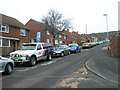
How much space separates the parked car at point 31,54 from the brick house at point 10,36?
30.2 ft

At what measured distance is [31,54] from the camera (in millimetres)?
9602

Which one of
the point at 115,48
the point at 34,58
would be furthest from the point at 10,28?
the point at 115,48

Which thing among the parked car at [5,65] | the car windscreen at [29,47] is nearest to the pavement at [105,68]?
the car windscreen at [29,47]

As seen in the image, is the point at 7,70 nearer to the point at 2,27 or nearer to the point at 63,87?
the point at 63,87

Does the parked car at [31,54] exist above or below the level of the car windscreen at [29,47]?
below

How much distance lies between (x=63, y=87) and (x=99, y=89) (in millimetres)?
1389

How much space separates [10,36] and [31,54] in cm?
1315

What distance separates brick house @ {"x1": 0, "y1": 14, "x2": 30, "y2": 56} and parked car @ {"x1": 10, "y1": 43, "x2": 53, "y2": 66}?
919 centimetres

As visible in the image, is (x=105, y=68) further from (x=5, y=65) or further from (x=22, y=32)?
(x=22, y=32)

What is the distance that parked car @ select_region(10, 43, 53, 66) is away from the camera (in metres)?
9.23

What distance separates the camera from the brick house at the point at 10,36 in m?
18.9

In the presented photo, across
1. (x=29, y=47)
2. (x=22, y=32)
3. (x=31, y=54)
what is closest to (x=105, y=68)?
(x=31, y=54)

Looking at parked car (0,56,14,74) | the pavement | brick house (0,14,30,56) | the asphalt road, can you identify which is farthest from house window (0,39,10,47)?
the pavement

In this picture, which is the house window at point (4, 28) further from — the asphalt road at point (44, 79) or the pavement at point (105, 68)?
the pavement at point (105, 68)
